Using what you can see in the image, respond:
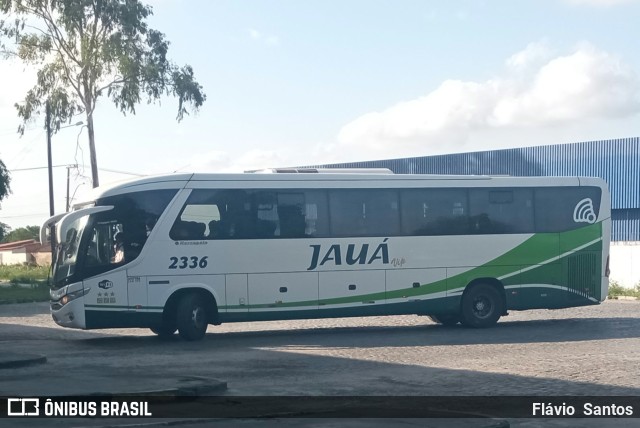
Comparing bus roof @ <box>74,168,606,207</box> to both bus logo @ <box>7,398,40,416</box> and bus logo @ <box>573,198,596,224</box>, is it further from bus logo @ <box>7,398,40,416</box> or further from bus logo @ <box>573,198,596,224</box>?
bus logo @ <box>7,398,40,416</box>

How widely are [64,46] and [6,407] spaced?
1569 inches

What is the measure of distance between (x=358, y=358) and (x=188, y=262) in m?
4.87

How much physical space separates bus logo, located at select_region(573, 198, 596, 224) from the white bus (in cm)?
3

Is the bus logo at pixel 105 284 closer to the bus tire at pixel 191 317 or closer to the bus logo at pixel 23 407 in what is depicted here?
the bus tire at pixel 191 317

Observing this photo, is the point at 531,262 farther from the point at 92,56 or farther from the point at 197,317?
the point at 92,56

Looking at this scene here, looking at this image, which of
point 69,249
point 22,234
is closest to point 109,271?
point 69,249

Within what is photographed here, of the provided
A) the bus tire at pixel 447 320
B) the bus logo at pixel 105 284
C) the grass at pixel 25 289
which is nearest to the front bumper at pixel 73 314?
the bus logo at pixel 105 284

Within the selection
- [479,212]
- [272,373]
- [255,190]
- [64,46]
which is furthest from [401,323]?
[64,46]

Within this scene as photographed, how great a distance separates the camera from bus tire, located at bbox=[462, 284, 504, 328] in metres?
22.3

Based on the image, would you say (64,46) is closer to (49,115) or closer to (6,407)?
(49,115)

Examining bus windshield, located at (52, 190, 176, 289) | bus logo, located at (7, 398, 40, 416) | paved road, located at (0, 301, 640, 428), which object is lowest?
paved road, located at (0, 301, 640, 428)

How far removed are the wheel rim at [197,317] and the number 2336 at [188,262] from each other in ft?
2.72

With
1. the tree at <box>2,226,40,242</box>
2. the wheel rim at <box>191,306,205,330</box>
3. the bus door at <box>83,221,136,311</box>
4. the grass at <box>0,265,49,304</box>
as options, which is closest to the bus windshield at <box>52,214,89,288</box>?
the bus door at <box>83,221,136,311</box>

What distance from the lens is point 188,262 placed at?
2005cm
